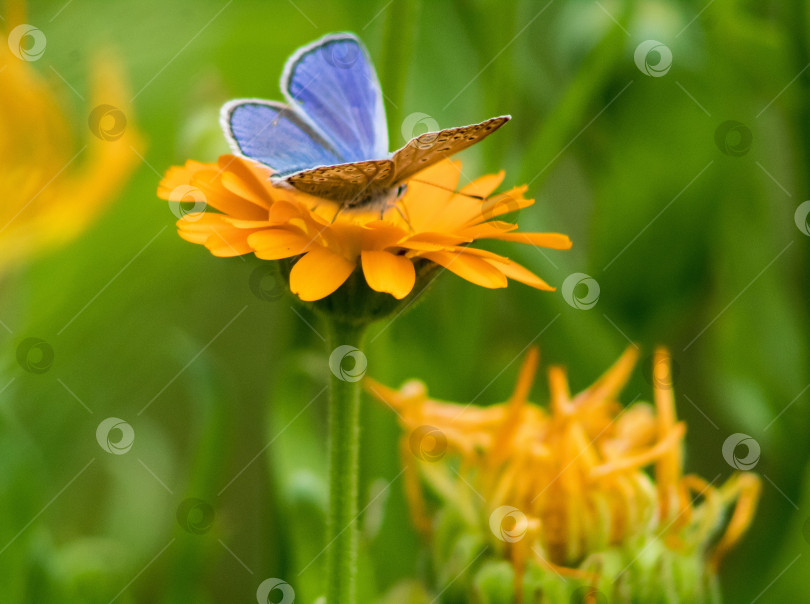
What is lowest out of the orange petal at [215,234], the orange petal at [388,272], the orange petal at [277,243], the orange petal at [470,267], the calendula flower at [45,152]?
the calendula flower at [45,152]

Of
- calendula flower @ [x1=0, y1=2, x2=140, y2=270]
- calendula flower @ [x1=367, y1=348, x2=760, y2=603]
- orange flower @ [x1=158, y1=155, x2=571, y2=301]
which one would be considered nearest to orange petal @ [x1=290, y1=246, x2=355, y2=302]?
orange flower @ [x1=158, y1=155, x2=571, y2=301]

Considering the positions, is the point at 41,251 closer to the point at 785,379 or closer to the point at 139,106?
the point at 139,106

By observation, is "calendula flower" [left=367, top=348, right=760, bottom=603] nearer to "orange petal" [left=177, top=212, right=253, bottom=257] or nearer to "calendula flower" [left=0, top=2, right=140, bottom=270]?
"orange petal" [left=177, top=212, right=253, bottom=257]

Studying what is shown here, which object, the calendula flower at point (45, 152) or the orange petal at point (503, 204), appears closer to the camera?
the orange petal at point (503, 204)

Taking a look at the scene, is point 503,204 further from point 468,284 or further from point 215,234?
point 468,284

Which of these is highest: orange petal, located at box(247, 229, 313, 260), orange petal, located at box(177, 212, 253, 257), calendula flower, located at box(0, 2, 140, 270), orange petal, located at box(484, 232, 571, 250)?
orange petal, located at box(484, 232, 571, 250)

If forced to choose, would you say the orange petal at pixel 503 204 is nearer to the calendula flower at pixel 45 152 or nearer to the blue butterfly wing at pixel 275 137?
the blue butterfly wing at pixel 275 137

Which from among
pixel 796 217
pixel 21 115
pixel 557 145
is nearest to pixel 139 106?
pixel 21 115

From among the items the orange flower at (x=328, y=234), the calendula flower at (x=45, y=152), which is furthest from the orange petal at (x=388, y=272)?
the calendula flower at (x=45, y=152)
